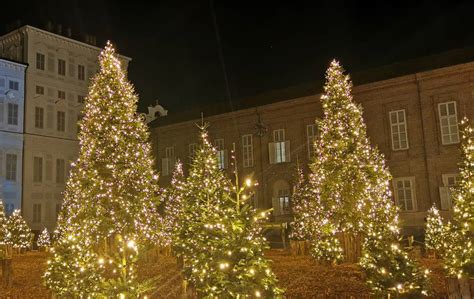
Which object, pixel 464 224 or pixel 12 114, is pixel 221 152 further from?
pixel 464 224

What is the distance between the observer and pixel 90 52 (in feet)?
129

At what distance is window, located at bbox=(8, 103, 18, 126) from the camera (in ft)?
111

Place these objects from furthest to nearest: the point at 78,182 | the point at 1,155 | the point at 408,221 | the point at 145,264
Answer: the point at 1,155, the point at 408,221, the point at 78,182, the point at 145,264

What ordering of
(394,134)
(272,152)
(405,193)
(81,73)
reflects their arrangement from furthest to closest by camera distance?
1. (81,73)
2. (272,152)
3. (394,134)
4. (405,193)

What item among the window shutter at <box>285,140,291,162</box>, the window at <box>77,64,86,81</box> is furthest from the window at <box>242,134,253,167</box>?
the window at <box>77,64,86,81</box>

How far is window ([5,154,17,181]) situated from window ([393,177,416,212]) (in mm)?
26908

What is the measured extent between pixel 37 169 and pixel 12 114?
457 centimetres

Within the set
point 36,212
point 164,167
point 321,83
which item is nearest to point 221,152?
point 164,167

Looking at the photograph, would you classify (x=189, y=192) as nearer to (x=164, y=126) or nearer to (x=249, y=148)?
(x=249, y=148)

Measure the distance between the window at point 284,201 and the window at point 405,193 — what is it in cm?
788

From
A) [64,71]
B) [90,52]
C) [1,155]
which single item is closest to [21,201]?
[1,155]

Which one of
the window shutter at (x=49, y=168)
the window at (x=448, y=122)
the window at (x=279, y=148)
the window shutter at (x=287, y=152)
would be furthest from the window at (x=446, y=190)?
the window shutter at (x=49, y=168)

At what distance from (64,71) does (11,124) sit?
628 centimetres

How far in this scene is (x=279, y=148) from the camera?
Answer: 33594 millimetres
